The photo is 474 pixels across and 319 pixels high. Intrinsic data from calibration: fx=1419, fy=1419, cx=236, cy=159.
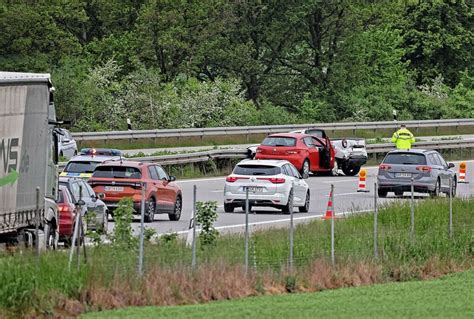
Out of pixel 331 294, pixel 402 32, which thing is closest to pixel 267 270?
pixel 331 294

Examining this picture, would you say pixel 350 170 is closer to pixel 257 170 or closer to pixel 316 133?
pixel 316 133

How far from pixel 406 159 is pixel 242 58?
109ft

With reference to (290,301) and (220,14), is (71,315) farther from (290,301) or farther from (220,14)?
(220,14)

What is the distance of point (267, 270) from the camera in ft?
74.0

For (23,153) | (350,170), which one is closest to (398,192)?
(350,170)

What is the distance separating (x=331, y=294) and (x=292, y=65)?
5987 cm

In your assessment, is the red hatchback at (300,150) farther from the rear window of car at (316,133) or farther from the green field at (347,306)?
the green field at (347,306)

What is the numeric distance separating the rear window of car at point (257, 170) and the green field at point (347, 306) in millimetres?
14635

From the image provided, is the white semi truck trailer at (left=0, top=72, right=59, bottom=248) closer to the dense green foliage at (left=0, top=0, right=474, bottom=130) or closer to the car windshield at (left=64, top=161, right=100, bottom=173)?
the car windshield at (left=64, top=161, right=100, bottom=173)

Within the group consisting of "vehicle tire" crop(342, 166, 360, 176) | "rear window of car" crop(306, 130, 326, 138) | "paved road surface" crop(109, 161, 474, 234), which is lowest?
"paved road surface" crop(109, 161, 474, 234)

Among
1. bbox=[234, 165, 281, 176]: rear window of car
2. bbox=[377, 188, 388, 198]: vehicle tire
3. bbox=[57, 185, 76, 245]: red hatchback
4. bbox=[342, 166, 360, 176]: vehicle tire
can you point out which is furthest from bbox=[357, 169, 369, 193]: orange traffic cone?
bbox=[57, 185, 76, 245]: red hatchback

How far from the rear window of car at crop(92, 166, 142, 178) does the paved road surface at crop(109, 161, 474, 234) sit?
1.18 meters

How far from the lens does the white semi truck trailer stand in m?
23.2

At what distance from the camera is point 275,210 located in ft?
132
